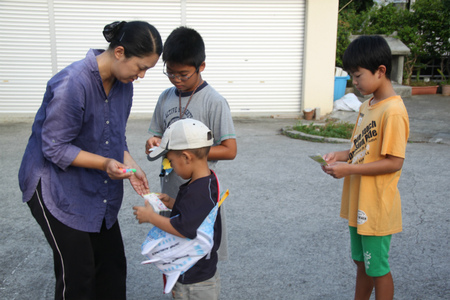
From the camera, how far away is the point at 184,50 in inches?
101

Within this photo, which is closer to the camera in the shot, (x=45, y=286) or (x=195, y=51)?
(x=195, y=51)

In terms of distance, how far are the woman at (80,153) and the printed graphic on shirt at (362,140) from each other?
132 cm

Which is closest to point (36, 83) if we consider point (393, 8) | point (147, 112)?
point (147, 112)

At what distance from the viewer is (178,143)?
6.97 ft

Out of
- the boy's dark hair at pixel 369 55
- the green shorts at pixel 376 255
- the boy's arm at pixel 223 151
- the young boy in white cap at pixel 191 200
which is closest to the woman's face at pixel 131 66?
the young boy in white cap at pixel 191 200

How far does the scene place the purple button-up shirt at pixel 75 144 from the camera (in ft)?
7.13

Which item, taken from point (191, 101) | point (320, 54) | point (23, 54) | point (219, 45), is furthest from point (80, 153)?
point (23, 54)

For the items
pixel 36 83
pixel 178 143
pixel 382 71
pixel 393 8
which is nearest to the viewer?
pixel 178 143

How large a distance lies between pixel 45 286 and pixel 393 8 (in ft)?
48.2

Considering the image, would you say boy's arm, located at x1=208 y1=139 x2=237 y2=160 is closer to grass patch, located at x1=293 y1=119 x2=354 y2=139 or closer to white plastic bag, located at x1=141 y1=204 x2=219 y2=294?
white plastic bag, located at x1=141 y1=204 x2=219 y2=294

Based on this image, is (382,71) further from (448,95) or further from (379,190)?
(448,95)

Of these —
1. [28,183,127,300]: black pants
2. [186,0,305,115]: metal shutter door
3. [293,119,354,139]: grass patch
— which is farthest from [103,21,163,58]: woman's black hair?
[186,0,305,115]: metal shutter door

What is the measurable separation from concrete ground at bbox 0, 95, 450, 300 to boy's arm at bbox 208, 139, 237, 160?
1.18 meters

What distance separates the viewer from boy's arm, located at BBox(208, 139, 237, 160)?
2627mm
